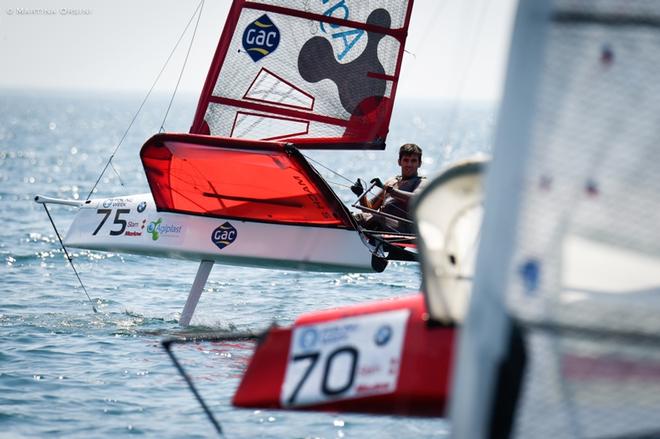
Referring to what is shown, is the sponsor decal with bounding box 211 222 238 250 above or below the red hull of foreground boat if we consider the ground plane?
below

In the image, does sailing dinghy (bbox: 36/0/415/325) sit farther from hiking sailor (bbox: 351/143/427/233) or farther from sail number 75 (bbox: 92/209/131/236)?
hiking sailor (bbox: 351/143/427/233)

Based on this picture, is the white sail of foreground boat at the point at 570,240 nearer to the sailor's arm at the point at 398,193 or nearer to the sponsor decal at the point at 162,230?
the sailor's arm at the point at 398,193

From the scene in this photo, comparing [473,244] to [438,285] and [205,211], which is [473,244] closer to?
[438,285]

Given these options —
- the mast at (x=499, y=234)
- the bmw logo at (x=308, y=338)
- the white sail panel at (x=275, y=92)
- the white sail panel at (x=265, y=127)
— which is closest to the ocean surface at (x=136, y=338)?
the bmw logo at (x=308, y=338)

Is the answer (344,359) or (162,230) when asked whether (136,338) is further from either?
(344,359)

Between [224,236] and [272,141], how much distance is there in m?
0.75

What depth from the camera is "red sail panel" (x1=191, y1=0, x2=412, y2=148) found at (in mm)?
7289

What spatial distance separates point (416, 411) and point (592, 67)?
1209 mm

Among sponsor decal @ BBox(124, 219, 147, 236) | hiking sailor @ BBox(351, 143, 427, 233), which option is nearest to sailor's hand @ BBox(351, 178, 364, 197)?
hiking sailor @ BBox(351, 143, 427, 233)

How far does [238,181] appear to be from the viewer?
6664 mm

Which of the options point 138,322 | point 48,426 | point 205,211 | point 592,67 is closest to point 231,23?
point 205,211

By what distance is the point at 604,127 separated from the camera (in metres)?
2.62

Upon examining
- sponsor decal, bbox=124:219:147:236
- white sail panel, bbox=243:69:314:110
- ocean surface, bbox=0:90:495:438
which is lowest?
ocean surface, bbox=0:90:495:438

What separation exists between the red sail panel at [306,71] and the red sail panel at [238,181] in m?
0.65
